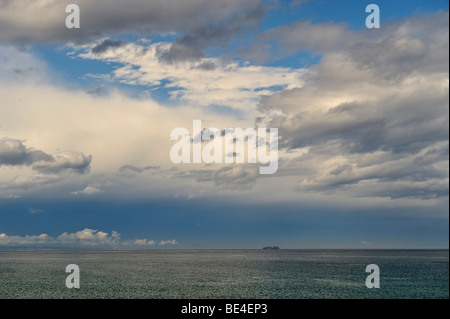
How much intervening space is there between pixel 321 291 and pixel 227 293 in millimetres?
18122
